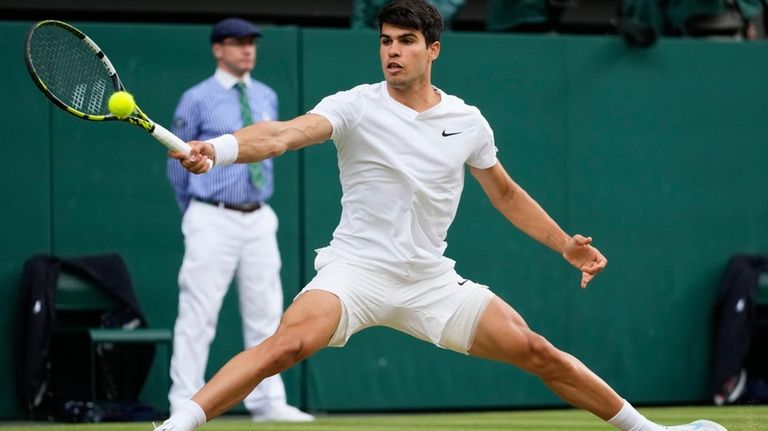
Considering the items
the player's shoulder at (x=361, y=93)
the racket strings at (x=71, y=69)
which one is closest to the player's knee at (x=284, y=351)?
the player's shoulder at (x=361, y=93)

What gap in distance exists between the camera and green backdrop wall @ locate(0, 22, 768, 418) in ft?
36.5

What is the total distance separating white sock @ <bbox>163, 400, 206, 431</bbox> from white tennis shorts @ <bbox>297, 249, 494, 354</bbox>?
2.63ft

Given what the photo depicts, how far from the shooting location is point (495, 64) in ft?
39.0

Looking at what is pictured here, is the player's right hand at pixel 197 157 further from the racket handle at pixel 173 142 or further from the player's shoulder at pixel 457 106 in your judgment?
the player's shoulder at pixel 457 106

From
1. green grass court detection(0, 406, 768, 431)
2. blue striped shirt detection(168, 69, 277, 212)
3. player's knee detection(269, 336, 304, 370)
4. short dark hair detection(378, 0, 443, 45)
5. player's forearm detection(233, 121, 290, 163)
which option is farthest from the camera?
blue striped shirt detection(168, 69, 277, 212)

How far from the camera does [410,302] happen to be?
6.73m

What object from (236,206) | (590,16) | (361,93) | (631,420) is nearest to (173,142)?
(361,93)

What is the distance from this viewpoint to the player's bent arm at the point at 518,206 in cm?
714

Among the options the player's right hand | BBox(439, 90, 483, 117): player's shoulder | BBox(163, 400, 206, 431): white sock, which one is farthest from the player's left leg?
the player's right hand

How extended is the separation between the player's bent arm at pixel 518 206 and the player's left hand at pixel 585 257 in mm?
156

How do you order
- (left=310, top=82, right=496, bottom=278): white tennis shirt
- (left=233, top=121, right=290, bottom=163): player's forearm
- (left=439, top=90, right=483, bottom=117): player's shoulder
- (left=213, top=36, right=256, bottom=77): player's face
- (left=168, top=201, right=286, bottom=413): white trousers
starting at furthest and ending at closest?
(left=213, top=36, right=256, bottom=77): player's face < (left=168, top=201, right=286, bottom=413): white trousers < (left=439, top=90, right=483, bottom=117): player's shoulder < (left=310, top=82, right=496, bottom=278): white tennis shirt < (left=233, top=121, right=290, bottom=163): player's forearm

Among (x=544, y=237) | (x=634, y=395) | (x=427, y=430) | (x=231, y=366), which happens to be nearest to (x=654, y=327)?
(x=634, y=395)

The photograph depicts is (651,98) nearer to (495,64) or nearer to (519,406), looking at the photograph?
(495,64)

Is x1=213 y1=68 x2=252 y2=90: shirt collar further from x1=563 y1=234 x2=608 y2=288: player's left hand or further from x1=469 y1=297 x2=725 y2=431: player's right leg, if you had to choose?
x1=469 y1=297 x2=725 y2=431: player's right leg
